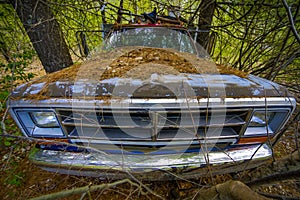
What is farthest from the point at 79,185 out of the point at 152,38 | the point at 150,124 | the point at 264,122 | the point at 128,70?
the point at 152,38

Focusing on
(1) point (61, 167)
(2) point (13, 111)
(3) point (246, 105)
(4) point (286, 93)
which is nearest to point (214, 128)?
(3) point (246, 105)

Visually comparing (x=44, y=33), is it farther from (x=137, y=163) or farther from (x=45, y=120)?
(x=137, y=163)

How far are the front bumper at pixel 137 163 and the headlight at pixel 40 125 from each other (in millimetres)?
190

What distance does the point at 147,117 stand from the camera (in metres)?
1.36

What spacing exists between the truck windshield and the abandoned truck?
1072mm

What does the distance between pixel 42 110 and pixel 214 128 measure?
1509mm

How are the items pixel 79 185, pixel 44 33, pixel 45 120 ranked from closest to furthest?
pixel 45 120 → pixel 79 185 → pixel 44 33

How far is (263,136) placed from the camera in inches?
59.9

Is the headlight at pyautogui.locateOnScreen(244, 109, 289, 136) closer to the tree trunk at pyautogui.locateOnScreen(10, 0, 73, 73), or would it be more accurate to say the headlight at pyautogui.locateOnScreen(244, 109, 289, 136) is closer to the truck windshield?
the truck windshield

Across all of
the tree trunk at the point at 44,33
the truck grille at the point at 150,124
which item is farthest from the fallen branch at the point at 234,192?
the tree trunk at the point at 44,33

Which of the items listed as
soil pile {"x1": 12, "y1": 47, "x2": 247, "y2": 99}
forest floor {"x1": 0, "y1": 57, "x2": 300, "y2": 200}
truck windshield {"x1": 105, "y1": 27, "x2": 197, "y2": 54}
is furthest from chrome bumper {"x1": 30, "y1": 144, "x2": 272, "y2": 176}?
truck windshield {"x1": 105, "y1": 27, "x2": 197, "y2": 54}

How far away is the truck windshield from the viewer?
253 centimetres

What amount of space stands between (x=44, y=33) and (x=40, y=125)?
8.47 ft

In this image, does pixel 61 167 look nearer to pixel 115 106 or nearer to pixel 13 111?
pixel 13 111
